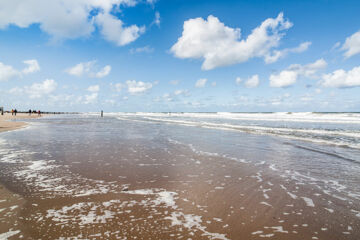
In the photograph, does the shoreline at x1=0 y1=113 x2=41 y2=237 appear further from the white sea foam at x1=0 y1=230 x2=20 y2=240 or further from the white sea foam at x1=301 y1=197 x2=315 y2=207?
the white sea foam at x1=301 y1=197 x2=315 y2=207

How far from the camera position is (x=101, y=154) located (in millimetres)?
10094

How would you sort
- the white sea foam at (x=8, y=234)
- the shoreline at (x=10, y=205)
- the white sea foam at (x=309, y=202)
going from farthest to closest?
1. the white sea foam at (x=309, y=202)
2. the shoreline at (x=10, y=205)
3. the white sea foam at (x=8, y=234)

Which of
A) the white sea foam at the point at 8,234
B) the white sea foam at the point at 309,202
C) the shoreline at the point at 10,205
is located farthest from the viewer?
the white sea foam at the point at 309,202

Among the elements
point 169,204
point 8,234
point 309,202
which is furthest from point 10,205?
point 309,202

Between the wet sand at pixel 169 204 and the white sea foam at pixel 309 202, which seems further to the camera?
the white sea foam at pixel 309 202

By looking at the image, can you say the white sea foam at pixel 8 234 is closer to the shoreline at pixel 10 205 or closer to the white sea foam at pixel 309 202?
the shoreline at pixel 10 205

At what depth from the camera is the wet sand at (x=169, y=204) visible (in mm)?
3643

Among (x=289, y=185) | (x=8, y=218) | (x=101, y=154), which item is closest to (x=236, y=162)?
(x=289, y=185)

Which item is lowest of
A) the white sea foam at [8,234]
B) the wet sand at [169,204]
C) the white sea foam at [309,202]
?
the white sea foam at [309,202]

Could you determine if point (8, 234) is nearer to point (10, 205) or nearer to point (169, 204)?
point (10, 205)

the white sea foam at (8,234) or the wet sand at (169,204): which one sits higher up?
the white sea foam at (8,234)

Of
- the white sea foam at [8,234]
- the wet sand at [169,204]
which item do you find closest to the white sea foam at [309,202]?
the wet sand at [169,204]

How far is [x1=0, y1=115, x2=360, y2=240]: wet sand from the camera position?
364cm

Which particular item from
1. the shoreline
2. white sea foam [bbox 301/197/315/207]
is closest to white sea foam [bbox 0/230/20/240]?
the shoreline
